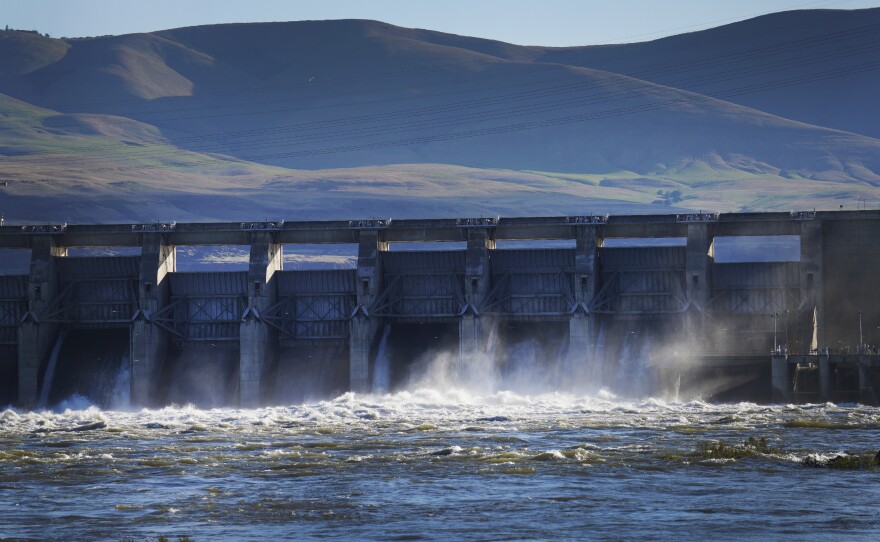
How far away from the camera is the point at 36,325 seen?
97.8 meters

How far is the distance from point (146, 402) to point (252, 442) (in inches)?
894

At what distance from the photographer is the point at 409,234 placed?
99.6 meters

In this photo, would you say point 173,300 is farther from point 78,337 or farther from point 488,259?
point 488,259

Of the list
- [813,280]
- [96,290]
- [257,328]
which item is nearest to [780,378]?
[813,280]

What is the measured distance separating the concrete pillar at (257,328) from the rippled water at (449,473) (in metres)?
5.72

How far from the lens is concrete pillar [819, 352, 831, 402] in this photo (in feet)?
283

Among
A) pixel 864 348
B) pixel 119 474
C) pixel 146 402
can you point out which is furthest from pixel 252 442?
pixel 864 348

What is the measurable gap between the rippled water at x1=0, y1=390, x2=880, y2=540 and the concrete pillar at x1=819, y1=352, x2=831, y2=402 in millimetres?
2231

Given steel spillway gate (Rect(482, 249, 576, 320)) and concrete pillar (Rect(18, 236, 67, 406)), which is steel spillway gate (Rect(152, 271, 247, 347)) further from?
steel spillway gate (Rect(482, 249, 576, 320))

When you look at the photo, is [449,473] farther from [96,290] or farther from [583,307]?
[96,290]

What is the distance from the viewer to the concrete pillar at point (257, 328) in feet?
314

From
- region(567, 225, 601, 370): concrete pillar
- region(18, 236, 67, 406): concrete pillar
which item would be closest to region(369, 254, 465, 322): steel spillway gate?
region(567, 225, 601, 370): concrete pillar

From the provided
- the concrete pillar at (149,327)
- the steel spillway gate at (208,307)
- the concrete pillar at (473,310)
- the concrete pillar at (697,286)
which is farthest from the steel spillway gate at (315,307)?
the concrete pillar at (697,286)

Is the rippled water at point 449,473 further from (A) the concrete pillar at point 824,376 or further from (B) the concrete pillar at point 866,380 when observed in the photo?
(B) the concrete pillar at point 866,380
